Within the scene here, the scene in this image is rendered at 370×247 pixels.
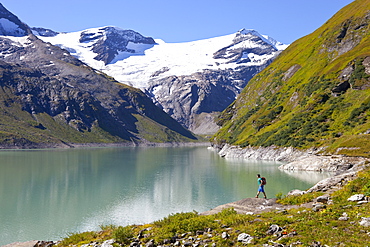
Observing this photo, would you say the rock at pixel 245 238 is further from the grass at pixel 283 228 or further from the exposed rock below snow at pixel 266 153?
the exposed rock below snow at pixel 266 153

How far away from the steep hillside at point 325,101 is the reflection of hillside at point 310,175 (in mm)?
9258

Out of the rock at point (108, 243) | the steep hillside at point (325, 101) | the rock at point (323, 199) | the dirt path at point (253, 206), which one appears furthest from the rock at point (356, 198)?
the steep hillside at point (325, 101)

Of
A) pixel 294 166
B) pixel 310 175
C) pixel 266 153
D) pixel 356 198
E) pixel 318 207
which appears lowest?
pixel 310 175

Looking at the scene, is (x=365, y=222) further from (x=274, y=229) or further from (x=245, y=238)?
(x=245, y=238)

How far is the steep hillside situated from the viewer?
10319 centimetres

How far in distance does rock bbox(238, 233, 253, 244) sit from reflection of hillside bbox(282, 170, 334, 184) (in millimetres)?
62116

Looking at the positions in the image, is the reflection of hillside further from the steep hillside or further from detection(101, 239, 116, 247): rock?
detection(101, 239, 116, 247): rock

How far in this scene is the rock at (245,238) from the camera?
53.1 ft

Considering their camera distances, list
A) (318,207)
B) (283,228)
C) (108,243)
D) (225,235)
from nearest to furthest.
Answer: (283,228) → (225,235) → (108,243) → (318,207)

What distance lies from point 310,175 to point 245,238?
7562 centimetres

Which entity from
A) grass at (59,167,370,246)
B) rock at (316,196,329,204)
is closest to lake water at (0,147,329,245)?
grass at (59,167,370,246)

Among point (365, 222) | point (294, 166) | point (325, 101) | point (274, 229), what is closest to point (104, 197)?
point (274, 229)

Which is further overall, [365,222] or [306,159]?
[306,159]

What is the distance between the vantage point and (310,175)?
8506 cm
